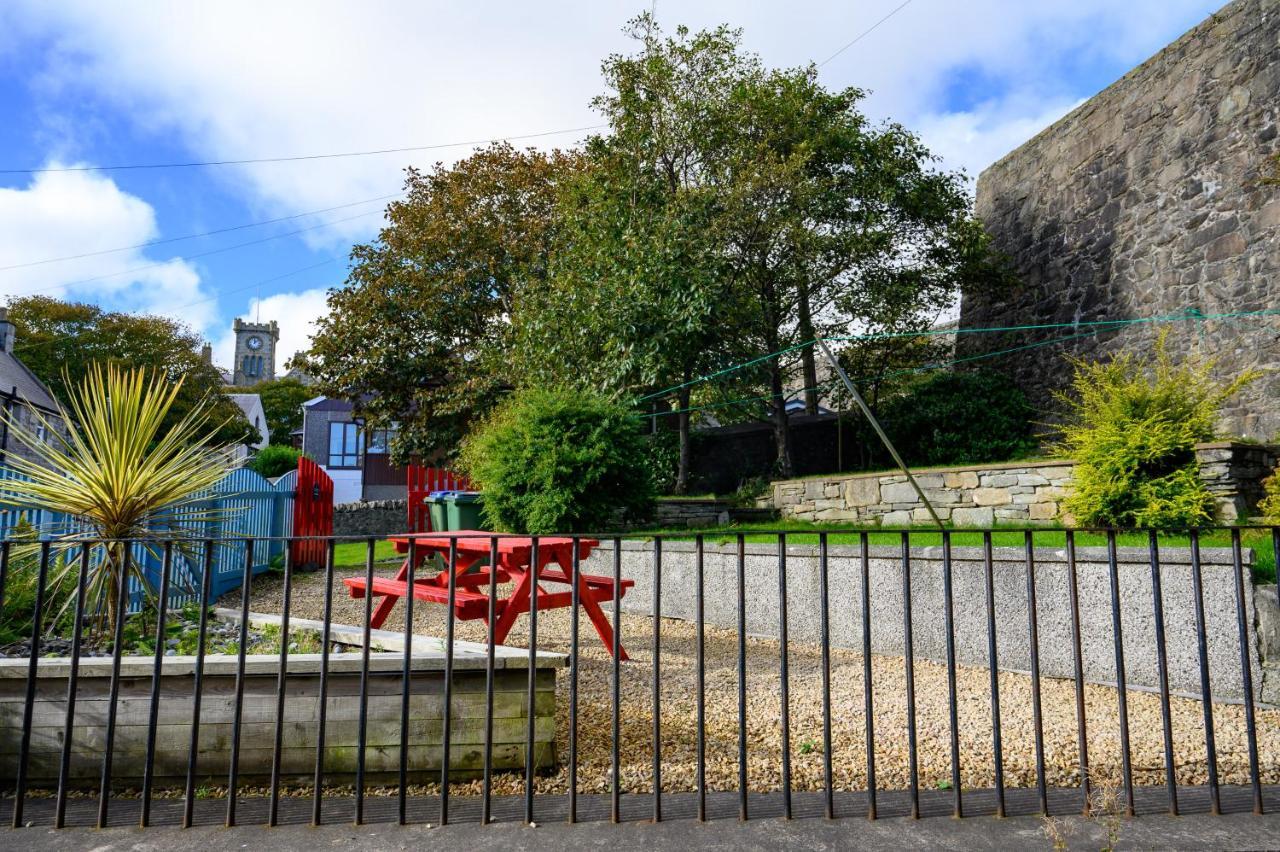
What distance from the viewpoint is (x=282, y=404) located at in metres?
56.4

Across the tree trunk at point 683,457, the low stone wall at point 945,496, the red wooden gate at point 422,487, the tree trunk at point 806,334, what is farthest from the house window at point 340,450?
the low stone wall at point 945,496

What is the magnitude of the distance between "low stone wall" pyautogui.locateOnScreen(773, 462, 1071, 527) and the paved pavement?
440cm

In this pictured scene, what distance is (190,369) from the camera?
110ft

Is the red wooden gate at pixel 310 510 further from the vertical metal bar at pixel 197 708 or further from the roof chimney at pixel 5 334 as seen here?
the roof chimney at pixel 5 334

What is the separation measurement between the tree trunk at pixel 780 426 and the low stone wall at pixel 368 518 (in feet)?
32.3

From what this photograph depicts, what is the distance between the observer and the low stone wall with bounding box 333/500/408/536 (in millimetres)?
19031

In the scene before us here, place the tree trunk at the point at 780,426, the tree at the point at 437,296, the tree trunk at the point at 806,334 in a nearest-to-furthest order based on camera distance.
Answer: the tree trunk at the point at 780,426 → the tree trunk at the point at 806,334 → the tree at the point at 437,296

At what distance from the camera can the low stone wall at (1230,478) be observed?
21.3 ft

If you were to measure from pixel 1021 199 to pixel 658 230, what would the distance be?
651 cm

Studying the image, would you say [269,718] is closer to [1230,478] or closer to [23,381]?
[1230,478]

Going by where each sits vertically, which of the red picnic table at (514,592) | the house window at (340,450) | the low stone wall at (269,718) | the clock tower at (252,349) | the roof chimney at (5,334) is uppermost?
the clock tower at (252,349)

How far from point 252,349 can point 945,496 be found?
100870 millimetres

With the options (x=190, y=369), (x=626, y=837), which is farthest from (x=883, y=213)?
(x=190, y=369)

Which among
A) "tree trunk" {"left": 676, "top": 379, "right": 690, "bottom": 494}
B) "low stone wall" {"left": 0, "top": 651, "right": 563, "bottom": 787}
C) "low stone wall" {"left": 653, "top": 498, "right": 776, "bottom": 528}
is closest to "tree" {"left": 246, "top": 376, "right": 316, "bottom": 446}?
"tree trunk" {"left": 676, "top": 379, "right": 690, "bottom": 494}
